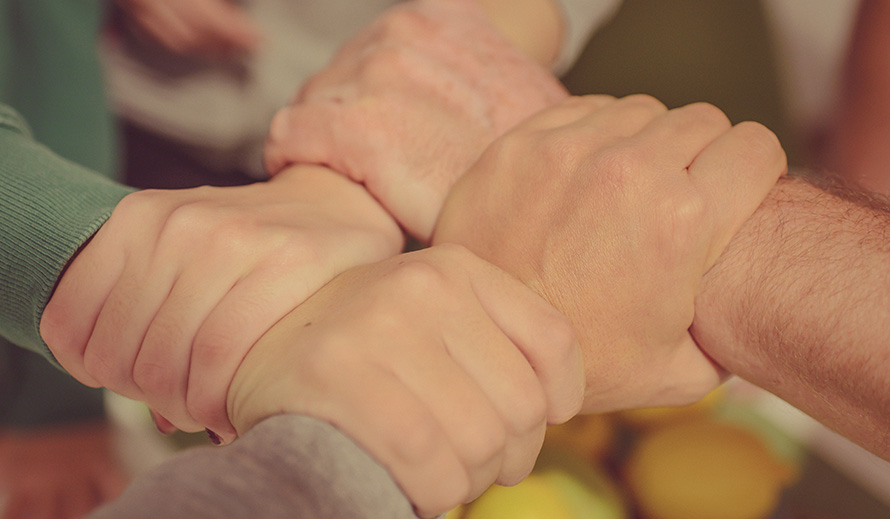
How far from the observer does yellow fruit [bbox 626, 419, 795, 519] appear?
24.6 inches

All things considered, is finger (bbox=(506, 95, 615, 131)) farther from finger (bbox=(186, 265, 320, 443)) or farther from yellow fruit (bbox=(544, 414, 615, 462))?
yellow fruit (bbox=(544, 414, 615, 462))

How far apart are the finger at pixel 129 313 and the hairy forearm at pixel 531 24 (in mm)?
504

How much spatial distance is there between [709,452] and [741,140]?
36 centimetres

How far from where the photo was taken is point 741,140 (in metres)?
0.43

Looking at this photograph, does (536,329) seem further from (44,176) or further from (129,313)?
(44,176)

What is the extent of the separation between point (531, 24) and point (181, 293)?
57 centimetres

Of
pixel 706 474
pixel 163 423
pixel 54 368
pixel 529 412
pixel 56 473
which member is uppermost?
pixel 529 412

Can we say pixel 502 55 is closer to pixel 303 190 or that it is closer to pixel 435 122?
pixel 435 122

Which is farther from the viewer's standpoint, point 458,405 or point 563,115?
point 563,115

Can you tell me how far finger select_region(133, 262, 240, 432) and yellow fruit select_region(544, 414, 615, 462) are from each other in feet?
1.36

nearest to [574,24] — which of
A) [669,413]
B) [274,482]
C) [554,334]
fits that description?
[669,413]

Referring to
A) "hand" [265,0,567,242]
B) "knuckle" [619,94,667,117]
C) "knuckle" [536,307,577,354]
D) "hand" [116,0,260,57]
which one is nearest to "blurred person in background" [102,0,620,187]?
"hand" [116,0,260,57]

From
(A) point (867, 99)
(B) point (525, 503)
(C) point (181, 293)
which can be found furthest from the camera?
(A) point (867, 99)

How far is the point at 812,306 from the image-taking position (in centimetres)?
38
